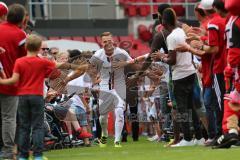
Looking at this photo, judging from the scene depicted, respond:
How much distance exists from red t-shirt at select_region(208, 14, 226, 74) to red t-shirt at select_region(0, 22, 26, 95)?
299cm

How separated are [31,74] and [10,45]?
4.01 ft

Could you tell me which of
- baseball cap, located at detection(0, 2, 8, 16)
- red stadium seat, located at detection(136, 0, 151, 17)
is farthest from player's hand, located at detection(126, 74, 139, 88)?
red stadium seat, located at detection(136, 0, 151, 17)

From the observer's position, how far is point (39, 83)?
13.5 m

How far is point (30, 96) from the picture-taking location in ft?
44.0

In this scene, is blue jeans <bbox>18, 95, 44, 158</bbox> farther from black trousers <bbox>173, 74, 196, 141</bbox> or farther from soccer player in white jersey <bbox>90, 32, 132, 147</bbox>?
soccer player in white jersey <bbox>90, 32, 132, 147</bbox>

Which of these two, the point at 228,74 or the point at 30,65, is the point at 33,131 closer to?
the point at 30,65

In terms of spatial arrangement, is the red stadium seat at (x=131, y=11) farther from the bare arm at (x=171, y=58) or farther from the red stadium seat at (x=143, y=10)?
the bare arm at (x=171, y=58)

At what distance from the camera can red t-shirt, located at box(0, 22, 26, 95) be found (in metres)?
14.5

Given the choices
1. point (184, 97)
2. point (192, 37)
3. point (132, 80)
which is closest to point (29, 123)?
point (192, 37)

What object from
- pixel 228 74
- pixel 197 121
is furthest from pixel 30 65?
pixel 197 121

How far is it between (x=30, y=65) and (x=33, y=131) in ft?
2.90

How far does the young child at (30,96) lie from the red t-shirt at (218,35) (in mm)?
3164

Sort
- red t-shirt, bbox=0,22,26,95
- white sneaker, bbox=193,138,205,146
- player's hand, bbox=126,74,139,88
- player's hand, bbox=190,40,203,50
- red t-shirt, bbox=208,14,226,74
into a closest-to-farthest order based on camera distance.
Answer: red t-shirt, bbox=0,22,26,95
red t-shirt, bbox=208,14,226,74
player's hand, bbox=190,40,203,50
white sneaker, bbox=193,138,205,146
player's hand, bbox=126,74,139,88

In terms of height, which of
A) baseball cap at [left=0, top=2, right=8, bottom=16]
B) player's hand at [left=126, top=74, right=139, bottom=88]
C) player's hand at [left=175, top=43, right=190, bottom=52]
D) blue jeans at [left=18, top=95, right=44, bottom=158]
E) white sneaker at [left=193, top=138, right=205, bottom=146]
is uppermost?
baseball cap at [left=0, top=2, right=8, bottom=16]
